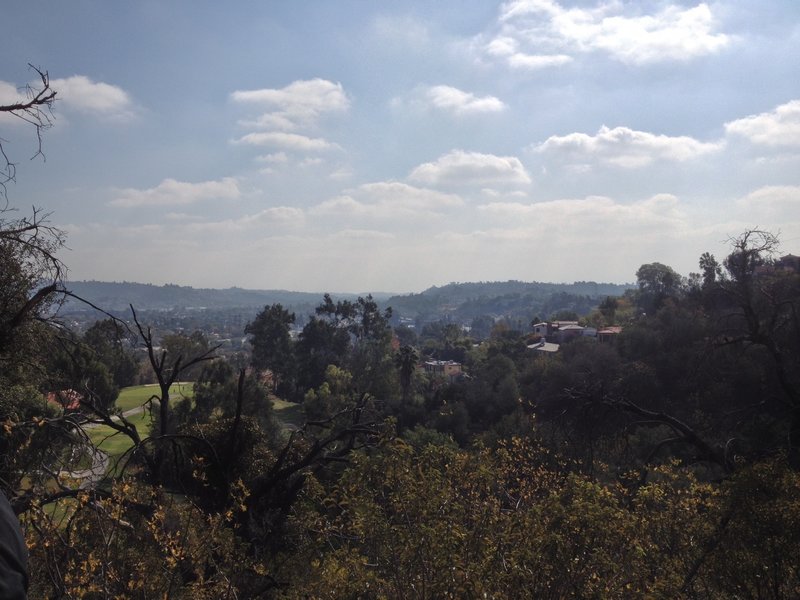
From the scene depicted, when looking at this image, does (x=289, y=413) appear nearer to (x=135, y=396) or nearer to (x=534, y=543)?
(x=135, y=396)

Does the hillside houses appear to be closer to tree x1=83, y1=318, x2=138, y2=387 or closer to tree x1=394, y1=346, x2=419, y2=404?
tree x1=394, y1=346, x2=419, y2=404

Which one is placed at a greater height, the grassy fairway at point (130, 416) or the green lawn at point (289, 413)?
the grassy fairway at point (130, 416)

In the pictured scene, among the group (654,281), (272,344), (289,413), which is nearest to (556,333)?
(654,281)

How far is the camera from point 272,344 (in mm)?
58469

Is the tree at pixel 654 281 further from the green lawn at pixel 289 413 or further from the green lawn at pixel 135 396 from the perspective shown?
the green lawn at pixel 135 396

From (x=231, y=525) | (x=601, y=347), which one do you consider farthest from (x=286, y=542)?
(x=601, y=347)

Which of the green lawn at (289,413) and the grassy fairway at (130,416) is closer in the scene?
the grassy fairway at (130,416)

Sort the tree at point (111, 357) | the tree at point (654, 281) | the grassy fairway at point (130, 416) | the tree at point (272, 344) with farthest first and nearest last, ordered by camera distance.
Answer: the tree at point (654, 281) < the tree at point (272, 344) < the grassy fairway at point (130, 416) < the tree at point (111, 357)

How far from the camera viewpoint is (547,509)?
4.54m

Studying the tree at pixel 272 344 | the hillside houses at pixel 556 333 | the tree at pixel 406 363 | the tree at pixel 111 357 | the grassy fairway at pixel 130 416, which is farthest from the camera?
the hillside houses at pixel 556 333

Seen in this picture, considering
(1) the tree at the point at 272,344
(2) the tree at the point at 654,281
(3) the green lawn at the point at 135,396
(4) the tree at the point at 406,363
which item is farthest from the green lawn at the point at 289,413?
(2) the tree at the point at 654,281

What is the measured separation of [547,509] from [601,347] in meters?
33.8

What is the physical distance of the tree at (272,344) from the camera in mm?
57844

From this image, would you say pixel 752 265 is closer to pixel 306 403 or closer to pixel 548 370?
pixel 548 370
